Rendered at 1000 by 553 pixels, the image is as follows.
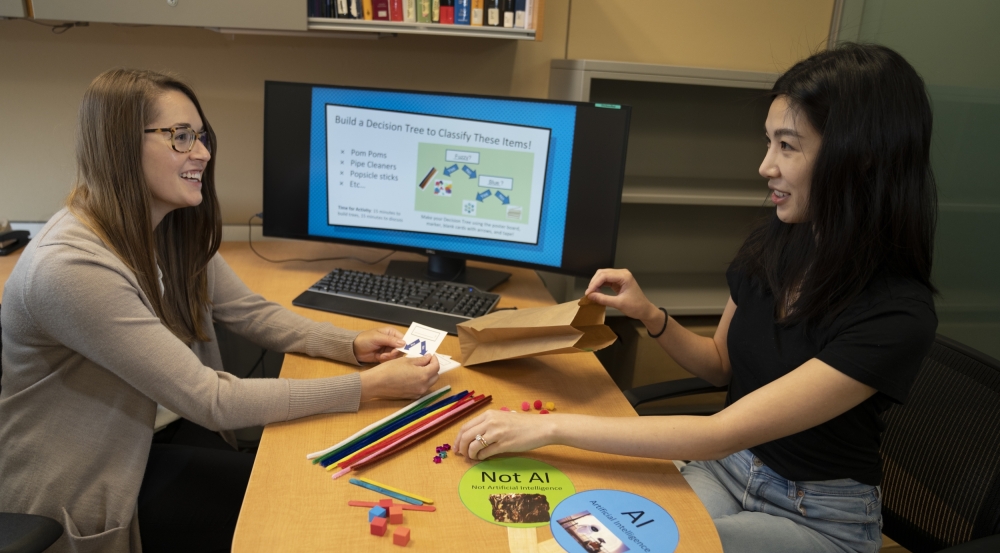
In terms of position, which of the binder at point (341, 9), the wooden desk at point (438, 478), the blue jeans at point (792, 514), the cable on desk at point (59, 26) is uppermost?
the binder at point (341, 9)

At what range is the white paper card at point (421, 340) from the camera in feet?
4.80

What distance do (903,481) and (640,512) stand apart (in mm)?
661

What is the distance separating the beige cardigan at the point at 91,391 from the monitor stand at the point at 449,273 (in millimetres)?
727

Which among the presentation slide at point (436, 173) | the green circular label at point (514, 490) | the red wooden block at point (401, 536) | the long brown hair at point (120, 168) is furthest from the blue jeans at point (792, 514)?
the long brown hair at point (120, 168)

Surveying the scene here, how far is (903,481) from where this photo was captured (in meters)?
1.36

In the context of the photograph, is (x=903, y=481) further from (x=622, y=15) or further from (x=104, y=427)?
(x=622, y=15)

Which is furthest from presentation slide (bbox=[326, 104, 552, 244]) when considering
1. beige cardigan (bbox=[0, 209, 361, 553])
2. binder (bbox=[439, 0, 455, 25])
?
beige cardigan (bbox=[0, 209, 361, 553])

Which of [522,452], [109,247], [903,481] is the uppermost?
[109,247]

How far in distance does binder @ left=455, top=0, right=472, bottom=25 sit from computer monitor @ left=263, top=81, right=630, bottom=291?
0.33m

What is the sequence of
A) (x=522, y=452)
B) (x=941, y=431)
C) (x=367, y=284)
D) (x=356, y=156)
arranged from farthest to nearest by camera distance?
(x=356, y=156), (x=367, y=284), (x=941, y=431), (x=522, y=452)

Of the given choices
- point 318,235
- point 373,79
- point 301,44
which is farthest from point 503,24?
point 318,235

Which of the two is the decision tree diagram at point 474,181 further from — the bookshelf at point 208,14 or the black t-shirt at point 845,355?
the black t-shirt at point 845,355

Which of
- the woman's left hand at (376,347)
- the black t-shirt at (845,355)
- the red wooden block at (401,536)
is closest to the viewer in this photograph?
the red wooden block at (401,536)

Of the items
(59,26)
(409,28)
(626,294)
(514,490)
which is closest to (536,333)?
(626,294)
